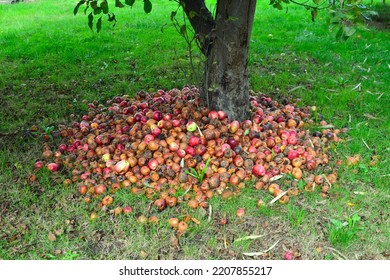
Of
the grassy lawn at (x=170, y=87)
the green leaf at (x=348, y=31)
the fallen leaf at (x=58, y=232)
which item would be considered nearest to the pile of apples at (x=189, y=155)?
the grassy lawn at (x=170, y=87)

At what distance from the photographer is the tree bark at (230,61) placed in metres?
3.80

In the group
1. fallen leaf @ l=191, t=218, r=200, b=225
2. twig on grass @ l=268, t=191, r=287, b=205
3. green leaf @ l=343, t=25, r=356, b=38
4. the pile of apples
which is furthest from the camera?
the pile of apples

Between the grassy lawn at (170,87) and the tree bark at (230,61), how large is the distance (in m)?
0.37

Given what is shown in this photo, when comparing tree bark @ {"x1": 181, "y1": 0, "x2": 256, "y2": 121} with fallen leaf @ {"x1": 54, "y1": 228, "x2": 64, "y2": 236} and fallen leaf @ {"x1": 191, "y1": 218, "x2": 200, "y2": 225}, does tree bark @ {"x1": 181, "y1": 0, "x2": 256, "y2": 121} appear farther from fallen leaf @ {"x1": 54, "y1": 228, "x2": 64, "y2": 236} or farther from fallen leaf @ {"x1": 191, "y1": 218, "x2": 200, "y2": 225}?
fallen leaf @ {"x1": 54, "y1": 228, "x2": 64, "y2": 236}

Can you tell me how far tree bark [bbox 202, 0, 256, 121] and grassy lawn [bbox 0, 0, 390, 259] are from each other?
373 millimetres

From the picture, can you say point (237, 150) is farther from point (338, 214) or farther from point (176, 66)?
point (176, 66)

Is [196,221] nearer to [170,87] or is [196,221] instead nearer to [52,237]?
[52,237]

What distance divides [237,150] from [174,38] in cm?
455

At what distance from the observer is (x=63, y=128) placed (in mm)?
4598

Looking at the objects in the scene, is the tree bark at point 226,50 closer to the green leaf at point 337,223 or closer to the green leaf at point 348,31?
the green leaf at point 348,31

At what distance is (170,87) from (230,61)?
178 cm

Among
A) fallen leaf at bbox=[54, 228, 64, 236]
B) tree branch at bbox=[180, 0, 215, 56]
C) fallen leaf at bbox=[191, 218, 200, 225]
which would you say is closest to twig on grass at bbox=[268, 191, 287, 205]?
fallen leaf at bbox=[191, 218, 200, 225]

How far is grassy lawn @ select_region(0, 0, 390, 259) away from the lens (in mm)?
3113

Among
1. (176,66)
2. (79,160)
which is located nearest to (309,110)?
(176,66)
